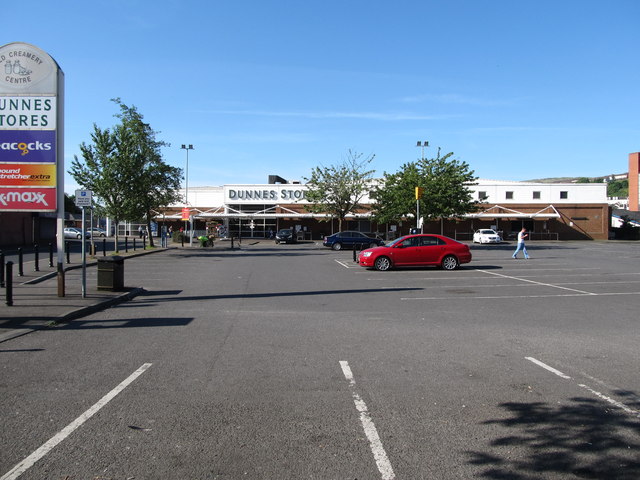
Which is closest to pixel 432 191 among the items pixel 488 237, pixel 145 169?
pixel 488 237

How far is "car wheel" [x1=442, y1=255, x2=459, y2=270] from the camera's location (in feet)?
66.9

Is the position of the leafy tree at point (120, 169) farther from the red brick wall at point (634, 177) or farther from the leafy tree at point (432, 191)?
the red brick wall at point (634, 177)

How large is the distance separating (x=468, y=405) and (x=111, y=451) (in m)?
3.19

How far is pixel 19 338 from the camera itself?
7.88 meters

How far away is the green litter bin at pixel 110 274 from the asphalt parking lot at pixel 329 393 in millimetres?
2352

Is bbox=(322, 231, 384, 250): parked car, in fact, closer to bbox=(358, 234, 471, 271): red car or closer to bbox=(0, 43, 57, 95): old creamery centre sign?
bbox=(358, 234, 471, 271): red car

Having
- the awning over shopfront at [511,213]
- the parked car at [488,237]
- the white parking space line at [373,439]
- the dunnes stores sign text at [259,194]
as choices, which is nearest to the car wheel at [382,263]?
the white parking space line at [373,439]

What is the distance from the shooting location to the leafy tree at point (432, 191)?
117ft

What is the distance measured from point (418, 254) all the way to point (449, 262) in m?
1.36

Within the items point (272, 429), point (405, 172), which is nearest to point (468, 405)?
point (272, 429)

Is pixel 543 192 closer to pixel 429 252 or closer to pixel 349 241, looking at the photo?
A: pixel 349 241

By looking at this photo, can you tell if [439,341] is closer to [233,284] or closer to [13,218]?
[233,284]

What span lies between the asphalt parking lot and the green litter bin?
2352 millimetres

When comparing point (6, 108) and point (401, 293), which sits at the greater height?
point (6, 108)
